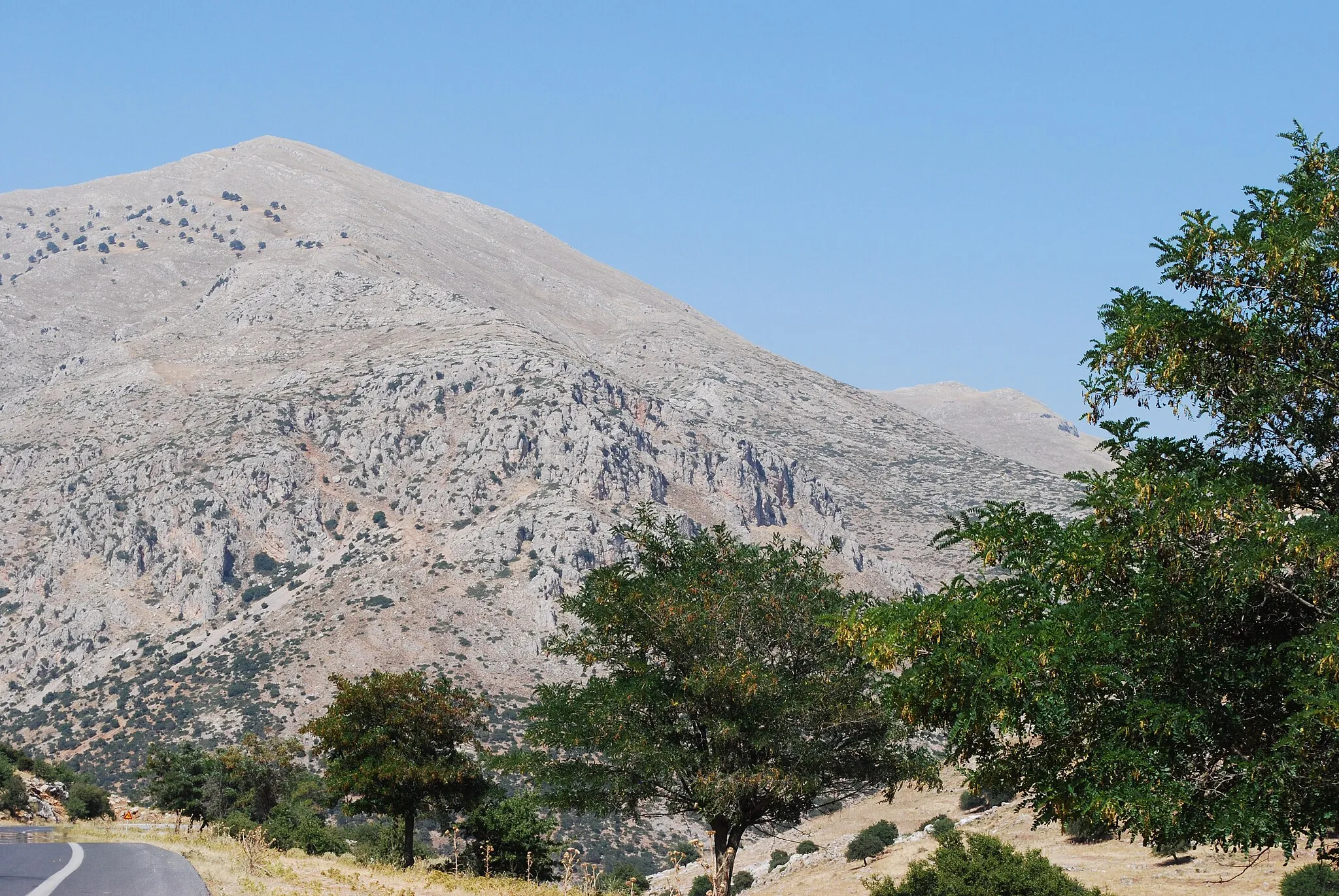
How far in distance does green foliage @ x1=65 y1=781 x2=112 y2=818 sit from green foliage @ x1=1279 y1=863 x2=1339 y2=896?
57.4m

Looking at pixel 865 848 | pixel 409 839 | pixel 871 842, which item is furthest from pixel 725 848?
pixel 871 842

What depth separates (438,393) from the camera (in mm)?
148875

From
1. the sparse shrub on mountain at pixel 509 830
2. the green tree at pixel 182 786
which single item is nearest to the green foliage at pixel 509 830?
the sparse shrub on mountain at pixel 509 830

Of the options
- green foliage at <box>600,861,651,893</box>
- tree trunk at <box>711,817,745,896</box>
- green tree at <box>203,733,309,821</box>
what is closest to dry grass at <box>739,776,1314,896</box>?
green foliage at <box>600,861,651,893</box>

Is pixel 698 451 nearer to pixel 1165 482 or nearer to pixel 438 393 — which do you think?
pixel 438 393

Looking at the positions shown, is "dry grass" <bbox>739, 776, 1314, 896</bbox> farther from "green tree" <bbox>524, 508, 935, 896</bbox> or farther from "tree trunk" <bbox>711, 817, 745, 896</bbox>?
"tree trunk" <bbox>711, 817, 745, 896</bbox>

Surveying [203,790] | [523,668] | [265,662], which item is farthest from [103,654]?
[203,790]

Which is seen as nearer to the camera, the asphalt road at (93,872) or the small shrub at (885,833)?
the asphalt road at (93,872)

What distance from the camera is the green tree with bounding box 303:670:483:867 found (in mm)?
37938

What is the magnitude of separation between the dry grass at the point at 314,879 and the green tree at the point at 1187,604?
1164 cm

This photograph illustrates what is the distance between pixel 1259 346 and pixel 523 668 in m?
101

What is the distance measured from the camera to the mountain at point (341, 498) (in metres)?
107

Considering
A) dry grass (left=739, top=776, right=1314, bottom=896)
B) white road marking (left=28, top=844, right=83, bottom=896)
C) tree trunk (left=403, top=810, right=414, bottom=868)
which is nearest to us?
white road marking (left=28, top=844, right=83, bottom=896)

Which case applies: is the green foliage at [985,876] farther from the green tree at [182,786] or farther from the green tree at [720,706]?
the green tree at [182,786]
